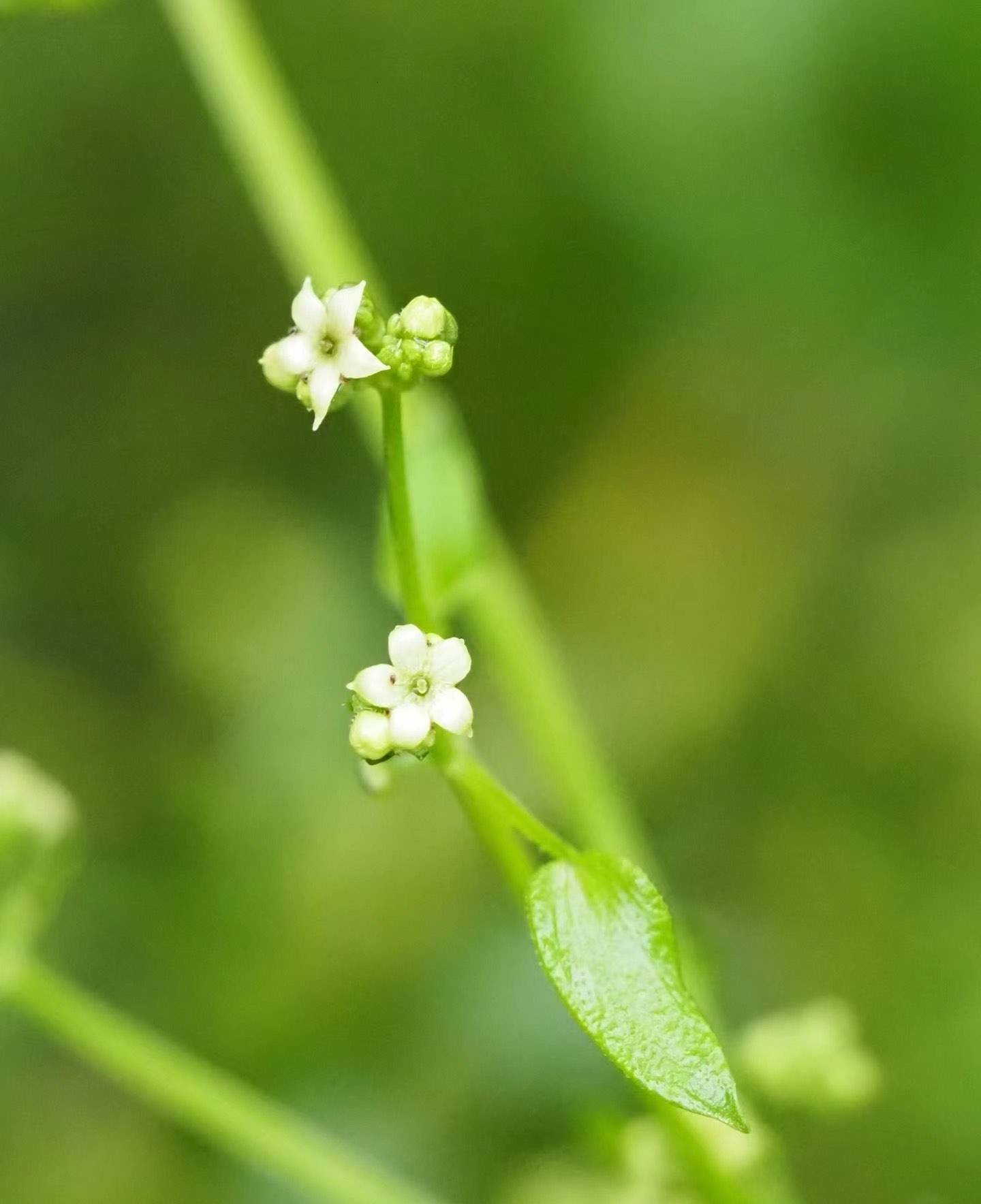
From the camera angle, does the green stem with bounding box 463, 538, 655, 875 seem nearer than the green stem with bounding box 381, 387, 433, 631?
No

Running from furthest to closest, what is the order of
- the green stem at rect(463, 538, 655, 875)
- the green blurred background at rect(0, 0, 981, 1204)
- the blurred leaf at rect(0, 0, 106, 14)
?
the green blurred background at rect(0, 0, 981, 1204) < the green stem at rect(463, 538, 655, 875) < the blurred leaf at rect(0, 0, 106, 14)

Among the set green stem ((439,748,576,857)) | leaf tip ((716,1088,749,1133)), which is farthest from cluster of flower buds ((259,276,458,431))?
leaf tip ((716,1088,749,1133))

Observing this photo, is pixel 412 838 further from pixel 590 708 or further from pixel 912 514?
pixel 912 514

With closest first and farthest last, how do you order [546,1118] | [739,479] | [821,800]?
[546,1118] → [821,800] → [739,479]

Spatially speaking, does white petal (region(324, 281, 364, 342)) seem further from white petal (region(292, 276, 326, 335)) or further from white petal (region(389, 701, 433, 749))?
white petal (region(389, 701, 433, 749))

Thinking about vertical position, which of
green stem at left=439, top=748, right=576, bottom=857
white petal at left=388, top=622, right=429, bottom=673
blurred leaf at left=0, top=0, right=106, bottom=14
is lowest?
green stem at left=439, top=748, right=576, bottom=857

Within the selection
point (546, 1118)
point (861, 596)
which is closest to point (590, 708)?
point (861, 596)

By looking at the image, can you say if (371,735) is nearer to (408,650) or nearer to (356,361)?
(408,650)

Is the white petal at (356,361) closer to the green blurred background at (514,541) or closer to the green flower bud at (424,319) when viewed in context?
the green flower bud at (424,319)
